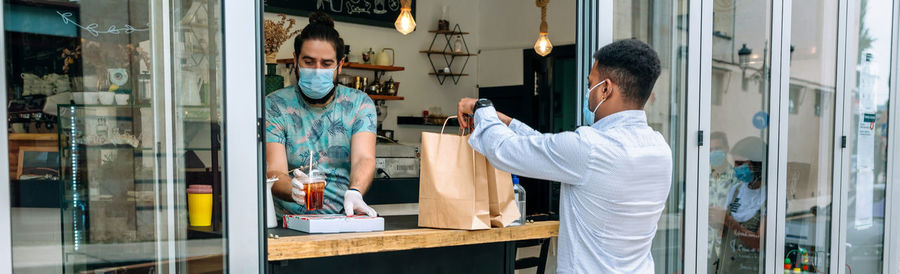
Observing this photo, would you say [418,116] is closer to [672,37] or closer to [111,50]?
[672,37]

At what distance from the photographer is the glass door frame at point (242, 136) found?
216 cm

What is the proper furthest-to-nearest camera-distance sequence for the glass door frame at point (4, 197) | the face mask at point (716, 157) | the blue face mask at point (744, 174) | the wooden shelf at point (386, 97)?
the wooden shelf at point (386, 97) → the blue face mask at point (744, 174) → the face mask at point (716, 157) → the glass door frame at point (4, 197)

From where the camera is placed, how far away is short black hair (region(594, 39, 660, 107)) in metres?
2.25

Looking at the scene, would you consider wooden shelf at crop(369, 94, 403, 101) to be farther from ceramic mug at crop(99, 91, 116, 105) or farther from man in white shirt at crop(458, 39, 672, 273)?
ceramic mug at crop(99, 91, 116, 105)

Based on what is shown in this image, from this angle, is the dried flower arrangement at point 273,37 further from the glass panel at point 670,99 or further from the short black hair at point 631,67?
the short black hair at point 631,67

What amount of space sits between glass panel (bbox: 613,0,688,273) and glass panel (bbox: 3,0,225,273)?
2126mm

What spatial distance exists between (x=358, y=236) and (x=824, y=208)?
3.55m

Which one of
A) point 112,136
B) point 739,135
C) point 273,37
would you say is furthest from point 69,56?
point 273,37

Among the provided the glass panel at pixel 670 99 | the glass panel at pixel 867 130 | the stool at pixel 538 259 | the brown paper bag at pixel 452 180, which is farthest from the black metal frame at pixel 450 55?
the brown paper bag at pixel 452 180

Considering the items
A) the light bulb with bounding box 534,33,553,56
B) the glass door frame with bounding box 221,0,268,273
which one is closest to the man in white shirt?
the glass door frame with bounding box 221,0,268,273

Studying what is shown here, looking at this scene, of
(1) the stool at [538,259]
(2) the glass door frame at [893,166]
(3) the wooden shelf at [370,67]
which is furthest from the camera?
(3) the wooden shelf at [370,67]

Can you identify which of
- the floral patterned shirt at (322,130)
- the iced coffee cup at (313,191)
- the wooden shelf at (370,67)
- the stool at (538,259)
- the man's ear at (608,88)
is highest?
the wooden shelf at (370,67)

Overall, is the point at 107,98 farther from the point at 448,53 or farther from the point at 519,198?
the point at 448,53

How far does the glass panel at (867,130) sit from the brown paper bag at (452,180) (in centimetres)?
334
